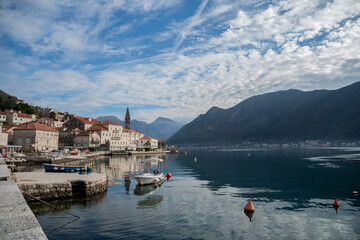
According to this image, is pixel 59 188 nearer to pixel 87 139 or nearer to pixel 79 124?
pixel 87 139

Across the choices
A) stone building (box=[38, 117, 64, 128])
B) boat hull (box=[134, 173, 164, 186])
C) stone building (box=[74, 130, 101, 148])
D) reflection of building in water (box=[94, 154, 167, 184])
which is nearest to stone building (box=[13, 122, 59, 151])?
stone building (box=[74, 130, 101, 148])

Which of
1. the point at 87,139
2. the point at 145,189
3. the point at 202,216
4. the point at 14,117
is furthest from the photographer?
the point at 14,117

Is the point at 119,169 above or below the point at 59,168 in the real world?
below

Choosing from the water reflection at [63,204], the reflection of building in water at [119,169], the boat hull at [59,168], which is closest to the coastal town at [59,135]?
the reflection of building in water at [119,169]

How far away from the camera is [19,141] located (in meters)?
91.8

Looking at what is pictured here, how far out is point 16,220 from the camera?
420 inches

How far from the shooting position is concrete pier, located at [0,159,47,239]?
898 centimetres

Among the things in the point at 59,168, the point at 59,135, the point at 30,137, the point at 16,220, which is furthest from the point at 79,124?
the point at 16,220

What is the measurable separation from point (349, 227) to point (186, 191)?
1814cm

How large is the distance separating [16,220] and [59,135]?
134m

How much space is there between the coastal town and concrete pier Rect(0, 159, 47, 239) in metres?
82.2

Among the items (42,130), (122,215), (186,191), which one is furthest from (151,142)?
(122,215)

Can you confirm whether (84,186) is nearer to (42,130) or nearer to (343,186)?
(343,186)

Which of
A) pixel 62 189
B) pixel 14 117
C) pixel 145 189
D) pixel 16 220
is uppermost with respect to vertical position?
pixel 14 117
